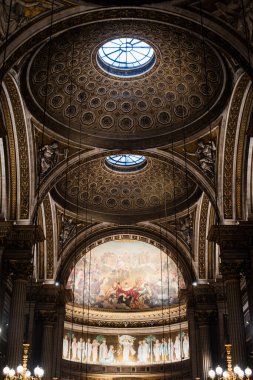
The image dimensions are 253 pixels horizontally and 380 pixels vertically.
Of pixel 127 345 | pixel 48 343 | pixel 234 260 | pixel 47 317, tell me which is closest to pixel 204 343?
pixel 127 345

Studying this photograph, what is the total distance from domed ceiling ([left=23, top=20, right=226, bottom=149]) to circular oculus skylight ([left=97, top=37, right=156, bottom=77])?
0.75 feet

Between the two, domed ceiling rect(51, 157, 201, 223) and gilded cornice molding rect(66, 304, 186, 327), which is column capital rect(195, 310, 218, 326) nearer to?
gilded cornice molding rect(66, 304, 186, 327)

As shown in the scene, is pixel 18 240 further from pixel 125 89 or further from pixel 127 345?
pixel 127 345

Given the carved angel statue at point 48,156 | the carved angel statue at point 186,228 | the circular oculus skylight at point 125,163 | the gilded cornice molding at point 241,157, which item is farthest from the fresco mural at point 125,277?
the gilded cornice molding at point 241,157

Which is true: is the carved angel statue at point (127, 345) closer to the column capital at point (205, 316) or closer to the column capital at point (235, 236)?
the column capital at point (205, 316)

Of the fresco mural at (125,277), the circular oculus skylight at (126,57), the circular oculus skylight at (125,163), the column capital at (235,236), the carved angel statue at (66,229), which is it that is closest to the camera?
the column capital at (235,236)

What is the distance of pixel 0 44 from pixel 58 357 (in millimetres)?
14771

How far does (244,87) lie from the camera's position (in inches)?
648

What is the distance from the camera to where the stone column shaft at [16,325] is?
53.9 ft

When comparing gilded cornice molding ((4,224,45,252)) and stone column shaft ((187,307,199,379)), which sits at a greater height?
gilded cornice molding ((4,224,45,252))

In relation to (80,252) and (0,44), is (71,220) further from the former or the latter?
(0,44)

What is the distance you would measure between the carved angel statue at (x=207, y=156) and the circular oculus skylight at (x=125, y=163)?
440cm

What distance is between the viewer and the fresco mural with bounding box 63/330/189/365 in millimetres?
25734

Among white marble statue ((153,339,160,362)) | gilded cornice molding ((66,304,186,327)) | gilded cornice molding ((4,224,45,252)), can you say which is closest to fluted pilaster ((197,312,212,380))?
gilded cornice molding ((66,304,186,327))
